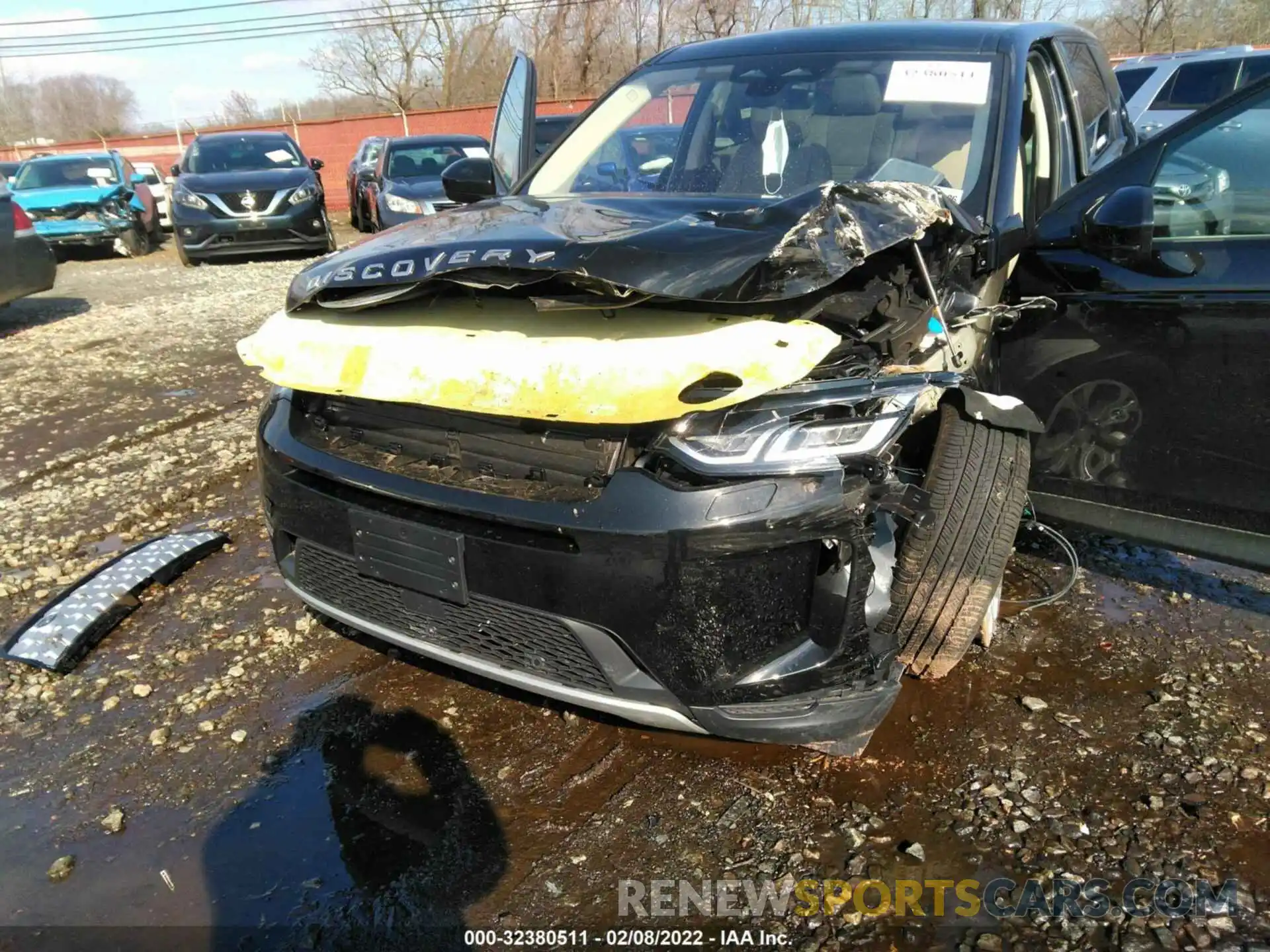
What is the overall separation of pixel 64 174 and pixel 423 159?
6039 millimetres

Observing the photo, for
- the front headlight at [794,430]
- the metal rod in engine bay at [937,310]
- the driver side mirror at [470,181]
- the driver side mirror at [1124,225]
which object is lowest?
the front headlight at [794,430]

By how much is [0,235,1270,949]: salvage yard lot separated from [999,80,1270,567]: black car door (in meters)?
0.51

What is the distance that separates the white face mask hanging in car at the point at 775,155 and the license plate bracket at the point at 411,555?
5.56 ft

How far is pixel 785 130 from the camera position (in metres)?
3.22

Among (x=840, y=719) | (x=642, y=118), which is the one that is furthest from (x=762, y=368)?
(x=642, y=118)

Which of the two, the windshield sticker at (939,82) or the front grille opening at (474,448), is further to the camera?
the windshield sticker at (939,82)

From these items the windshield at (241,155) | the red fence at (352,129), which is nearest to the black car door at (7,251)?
the windshield at (241,155)

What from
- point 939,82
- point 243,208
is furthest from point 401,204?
point 939,82

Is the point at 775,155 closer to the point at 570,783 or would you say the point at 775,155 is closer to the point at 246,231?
the point at 570,783

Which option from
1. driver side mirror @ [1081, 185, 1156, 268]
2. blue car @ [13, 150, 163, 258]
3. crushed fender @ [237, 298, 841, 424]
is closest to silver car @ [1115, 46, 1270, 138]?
driver side mirror @ [1081, 185, 1156, 268]

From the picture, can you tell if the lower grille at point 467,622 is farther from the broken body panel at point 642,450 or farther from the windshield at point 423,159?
the windshield at point 423,159

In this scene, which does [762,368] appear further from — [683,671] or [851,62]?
[851,62]

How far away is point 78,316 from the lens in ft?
30.9

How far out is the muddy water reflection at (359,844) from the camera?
1.96 m
